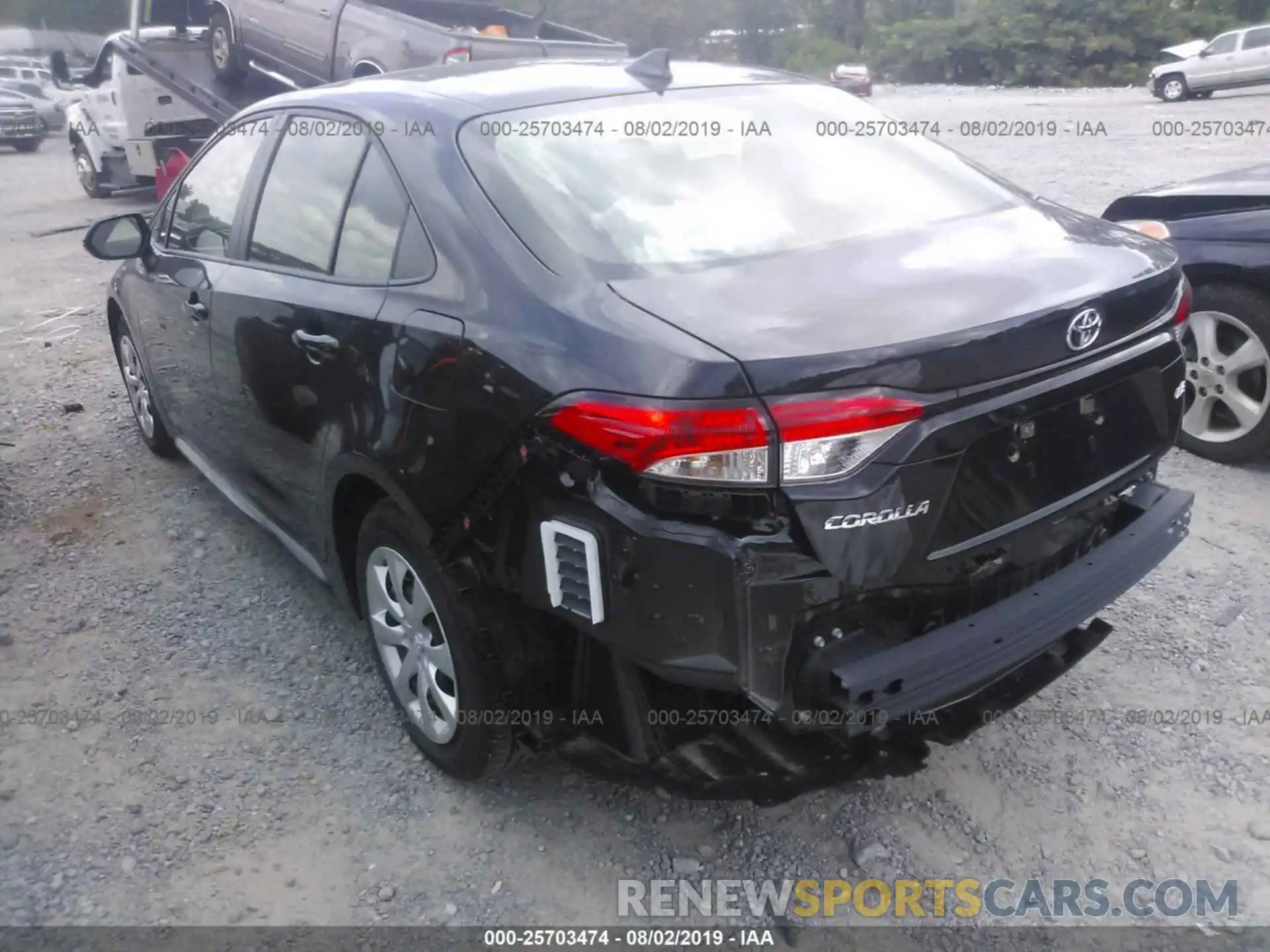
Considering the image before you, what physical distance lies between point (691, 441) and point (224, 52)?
36.1 ft

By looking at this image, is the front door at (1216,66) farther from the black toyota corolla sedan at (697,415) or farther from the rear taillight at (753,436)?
the rear taillight at (753,436)

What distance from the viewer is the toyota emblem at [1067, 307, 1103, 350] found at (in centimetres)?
217

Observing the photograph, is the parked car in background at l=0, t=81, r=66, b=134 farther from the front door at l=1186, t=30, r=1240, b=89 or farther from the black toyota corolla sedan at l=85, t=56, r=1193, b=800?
the front door at l=1186, t=30, r=1240, b=89

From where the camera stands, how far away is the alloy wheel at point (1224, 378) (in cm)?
416

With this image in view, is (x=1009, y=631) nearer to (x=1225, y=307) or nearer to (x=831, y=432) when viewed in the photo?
(x=831, y=432)

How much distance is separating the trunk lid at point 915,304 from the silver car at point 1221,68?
2536cm

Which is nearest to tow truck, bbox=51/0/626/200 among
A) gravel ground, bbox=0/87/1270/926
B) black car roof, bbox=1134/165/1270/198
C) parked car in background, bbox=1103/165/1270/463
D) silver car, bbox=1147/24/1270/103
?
black car roof, bbox=1134/165/1270/198

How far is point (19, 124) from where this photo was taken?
21484 millimetres

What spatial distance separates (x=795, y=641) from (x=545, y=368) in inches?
28.4

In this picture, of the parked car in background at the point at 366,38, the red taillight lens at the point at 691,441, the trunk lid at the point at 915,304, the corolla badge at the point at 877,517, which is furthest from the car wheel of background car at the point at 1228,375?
the parked car in background at the point at 366,38

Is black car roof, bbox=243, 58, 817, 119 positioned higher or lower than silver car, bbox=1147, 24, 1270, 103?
higher

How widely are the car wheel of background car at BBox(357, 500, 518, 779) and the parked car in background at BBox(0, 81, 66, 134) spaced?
2372 cm

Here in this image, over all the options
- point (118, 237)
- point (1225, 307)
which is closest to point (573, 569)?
point (118, 237)

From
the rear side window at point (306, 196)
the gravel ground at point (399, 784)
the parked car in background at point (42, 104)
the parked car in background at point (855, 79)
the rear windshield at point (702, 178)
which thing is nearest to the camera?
the rear windshield at point (702, 178)
